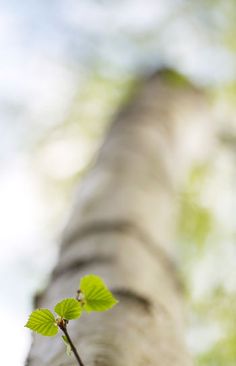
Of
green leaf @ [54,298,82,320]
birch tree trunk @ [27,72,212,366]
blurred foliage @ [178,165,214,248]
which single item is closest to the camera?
green leaf @ [54,298,82,320]

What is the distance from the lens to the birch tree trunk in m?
0.68

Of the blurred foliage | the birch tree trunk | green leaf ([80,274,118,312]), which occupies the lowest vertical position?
green leaf ([80,274,118,312])

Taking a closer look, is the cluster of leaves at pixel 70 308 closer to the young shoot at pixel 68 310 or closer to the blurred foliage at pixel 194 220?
the young shoot at pixel 68 310

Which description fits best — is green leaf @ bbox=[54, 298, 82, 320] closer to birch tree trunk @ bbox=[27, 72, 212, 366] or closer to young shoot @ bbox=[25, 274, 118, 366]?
young shoot @ bbox=[25, 274, 118, 366]

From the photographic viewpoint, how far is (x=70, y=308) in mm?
507

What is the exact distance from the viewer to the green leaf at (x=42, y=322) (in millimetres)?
506

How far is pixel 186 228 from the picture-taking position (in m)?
3.08

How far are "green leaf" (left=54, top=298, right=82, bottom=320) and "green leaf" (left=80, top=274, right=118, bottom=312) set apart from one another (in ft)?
0.07

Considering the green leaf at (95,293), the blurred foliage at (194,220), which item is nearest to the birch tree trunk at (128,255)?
the green leaf at (95,293)

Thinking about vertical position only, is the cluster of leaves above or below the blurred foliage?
below

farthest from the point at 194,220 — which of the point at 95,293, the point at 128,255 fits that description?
the point at 95,293

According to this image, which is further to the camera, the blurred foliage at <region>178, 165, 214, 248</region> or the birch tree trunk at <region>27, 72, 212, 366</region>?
the blurred foliage at <region>178, 165, 214, 248</region>

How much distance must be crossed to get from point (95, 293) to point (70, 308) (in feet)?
0.11

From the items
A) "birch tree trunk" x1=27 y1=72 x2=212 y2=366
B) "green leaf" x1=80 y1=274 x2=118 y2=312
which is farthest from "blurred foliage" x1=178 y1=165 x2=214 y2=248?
"green leaf" x1=80 y1=274 x2=118 y2=312
